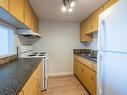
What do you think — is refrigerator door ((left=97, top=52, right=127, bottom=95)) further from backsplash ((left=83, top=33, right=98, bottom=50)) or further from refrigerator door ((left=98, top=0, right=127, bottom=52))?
backsplash ((left=83, top=33, right=98, bottom=50))

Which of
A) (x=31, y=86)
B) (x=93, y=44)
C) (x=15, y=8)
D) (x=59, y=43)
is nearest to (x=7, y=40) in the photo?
(x=15, y=8)

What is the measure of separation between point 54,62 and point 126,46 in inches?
136

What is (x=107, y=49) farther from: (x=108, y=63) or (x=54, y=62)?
(x=54, y=62)

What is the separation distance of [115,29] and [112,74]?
0.54 metres

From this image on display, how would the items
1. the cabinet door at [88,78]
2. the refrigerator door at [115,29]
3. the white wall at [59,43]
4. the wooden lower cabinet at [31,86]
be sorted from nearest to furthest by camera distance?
the wooden lower cabinet at [31,86] → the refrigerator door at [115,29] → the cabinet door at [88,78] → the white wall at [59,43]

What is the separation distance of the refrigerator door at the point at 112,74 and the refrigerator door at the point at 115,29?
0.09m

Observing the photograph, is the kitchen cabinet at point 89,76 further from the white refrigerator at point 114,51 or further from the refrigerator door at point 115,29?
the refrigerator door at point 115,29

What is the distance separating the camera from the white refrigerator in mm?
1146

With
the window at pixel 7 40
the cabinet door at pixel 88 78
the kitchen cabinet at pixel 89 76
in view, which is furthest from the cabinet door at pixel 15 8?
the cabinet door at pixel 88 78

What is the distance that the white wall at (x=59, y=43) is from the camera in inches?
168

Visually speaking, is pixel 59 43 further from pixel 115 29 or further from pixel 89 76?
pixel 115 29

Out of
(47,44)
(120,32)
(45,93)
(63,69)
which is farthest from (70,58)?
(120,32)

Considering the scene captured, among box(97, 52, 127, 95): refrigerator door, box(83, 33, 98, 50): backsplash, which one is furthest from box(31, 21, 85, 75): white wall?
box(97, 52, 127, 95): refrigerator door

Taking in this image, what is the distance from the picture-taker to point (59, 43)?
4.38 meters
